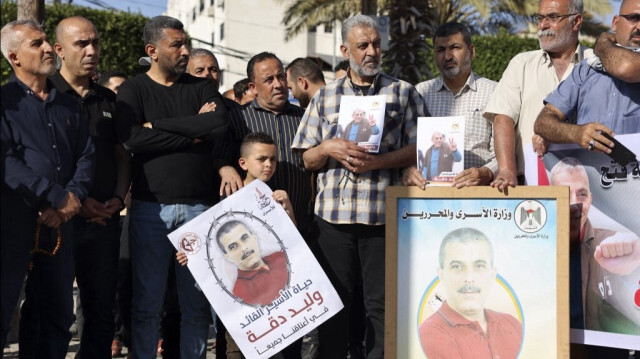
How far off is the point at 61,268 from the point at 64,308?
0.82 feet

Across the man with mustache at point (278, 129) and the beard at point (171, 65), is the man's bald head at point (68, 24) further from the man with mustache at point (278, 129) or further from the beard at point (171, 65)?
the man with mustache at point (278, 129)

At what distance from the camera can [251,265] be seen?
499 centimetres

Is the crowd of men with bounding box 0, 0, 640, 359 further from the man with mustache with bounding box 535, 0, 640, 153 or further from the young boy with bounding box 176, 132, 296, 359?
the young boy with bounding box 176, 132, 296, 359

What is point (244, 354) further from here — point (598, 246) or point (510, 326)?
point (598, 246)

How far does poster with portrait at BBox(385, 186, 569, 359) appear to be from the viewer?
4.26m

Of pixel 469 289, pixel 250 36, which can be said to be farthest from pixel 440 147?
pixel 250 36

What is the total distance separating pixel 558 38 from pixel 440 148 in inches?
42.1

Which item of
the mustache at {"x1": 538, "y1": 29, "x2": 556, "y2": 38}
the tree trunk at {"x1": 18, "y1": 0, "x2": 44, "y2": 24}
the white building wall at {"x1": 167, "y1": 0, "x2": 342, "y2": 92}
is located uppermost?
the white building wall at {"x1": 167, "y1": 0, "x2": 342, "y2": 92}

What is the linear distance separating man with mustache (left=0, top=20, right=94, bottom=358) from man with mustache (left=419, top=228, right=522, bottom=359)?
2.11 meters

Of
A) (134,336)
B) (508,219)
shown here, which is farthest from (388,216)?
(134,336)

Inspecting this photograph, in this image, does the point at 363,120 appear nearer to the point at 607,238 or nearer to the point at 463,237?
the point at 463,237

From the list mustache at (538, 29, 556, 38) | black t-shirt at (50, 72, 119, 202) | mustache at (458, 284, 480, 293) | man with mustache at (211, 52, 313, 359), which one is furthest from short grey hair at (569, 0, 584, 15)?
black t-shirt at (50, 72, 119, 202)

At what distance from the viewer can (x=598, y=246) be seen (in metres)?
4.34

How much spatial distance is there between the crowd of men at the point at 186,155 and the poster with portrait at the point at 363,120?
8 cm
